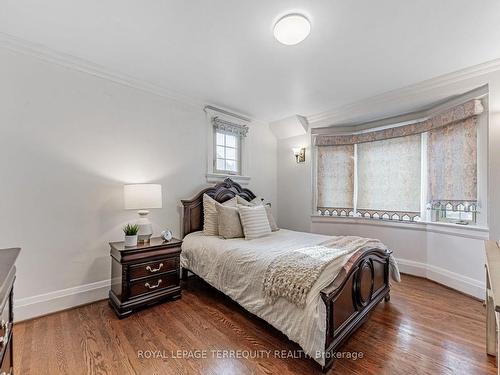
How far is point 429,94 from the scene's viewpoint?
2930 mm

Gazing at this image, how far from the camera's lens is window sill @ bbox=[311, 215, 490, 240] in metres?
2.66

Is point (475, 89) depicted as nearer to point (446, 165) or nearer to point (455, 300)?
point (446, 165)

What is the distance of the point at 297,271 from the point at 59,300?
237 centimetres

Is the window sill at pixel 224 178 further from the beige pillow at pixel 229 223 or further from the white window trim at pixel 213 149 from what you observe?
the beige pillow at pixel 229 223

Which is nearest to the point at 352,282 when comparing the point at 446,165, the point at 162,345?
the point at 162,345

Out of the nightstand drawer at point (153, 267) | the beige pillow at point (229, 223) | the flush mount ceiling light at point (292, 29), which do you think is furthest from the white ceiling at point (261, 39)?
the nightstand drawer at point (153, 267)

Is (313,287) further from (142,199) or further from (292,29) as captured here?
(292,29)

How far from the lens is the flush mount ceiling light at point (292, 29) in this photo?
1.84 metres

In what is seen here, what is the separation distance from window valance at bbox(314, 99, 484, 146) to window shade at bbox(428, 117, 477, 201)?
4.1 inches

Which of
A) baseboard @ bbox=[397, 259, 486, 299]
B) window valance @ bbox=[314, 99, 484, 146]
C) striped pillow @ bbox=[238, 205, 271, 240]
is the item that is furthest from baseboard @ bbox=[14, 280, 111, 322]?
baseboard @ bbox=[397, 259, 486, 299]

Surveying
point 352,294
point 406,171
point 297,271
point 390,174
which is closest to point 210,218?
point 297,271

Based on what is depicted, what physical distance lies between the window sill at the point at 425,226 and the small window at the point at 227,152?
168 cm

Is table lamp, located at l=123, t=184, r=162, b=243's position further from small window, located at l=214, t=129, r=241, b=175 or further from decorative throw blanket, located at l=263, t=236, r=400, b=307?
decorative throw blanket, located at l=263, t=236, r=400, b=307

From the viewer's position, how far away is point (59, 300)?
2.32 m
